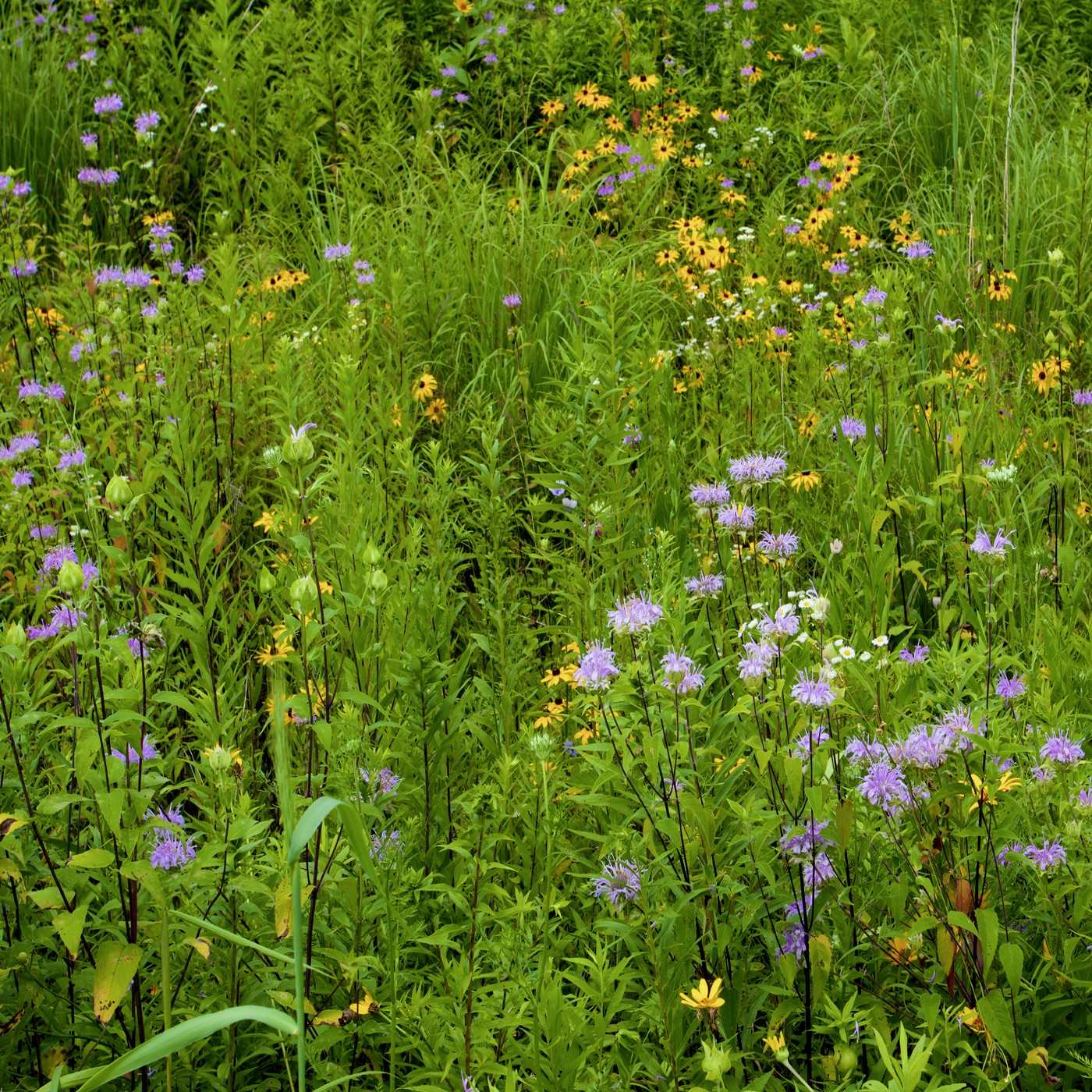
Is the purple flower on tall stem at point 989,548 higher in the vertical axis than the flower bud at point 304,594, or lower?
lower

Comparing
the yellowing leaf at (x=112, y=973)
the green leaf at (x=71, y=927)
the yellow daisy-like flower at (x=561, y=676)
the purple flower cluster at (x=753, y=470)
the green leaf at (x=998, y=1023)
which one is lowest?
the yellow daisy-like flower at (x=561, y=676)

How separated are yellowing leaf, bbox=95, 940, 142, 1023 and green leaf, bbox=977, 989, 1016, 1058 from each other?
3.31ft

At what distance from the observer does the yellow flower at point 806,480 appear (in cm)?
290

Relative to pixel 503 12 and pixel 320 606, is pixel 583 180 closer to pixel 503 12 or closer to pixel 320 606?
pixel 503 12

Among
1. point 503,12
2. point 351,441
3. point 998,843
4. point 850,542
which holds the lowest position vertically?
point 850,542

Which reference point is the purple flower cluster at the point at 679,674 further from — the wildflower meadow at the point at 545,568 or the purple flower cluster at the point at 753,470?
the purple flower cluster at the point at 753,470

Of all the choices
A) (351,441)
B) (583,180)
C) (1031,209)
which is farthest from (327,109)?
(351,441)

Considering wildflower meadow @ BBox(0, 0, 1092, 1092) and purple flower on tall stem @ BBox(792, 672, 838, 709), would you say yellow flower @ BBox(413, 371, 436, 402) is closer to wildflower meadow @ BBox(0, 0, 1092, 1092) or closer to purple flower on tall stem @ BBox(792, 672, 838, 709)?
wildflower meadow @ BBox(0, 0, 1092, 1092)

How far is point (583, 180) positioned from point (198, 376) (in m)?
2.14

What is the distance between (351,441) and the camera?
2404 mm

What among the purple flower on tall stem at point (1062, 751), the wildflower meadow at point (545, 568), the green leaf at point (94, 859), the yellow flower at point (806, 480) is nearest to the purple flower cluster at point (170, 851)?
the wildflower meadow at point (545, 568)

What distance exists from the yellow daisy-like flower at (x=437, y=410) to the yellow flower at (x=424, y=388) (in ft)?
0.10

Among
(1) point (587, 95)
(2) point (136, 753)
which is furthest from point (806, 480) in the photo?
(1) point (587, 95)

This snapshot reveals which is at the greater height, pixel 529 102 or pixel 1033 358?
pixel 529 102
